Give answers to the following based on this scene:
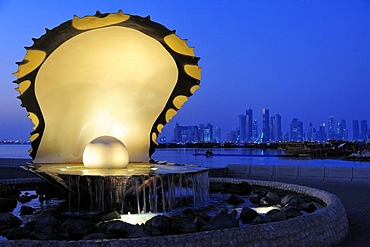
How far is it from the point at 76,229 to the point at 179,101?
6.20 meters

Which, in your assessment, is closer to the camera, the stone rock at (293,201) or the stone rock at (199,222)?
the stone rock at (199,222)

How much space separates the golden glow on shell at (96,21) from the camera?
422 inches

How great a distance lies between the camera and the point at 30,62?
36.8ft

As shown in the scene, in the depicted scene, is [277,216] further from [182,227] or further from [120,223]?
[120,223]

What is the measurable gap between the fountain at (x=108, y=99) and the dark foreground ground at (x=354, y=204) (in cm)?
337

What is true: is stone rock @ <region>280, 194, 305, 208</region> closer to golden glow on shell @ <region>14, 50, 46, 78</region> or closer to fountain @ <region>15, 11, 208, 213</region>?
fountain @ <region>15, 11, 208, 213</region>

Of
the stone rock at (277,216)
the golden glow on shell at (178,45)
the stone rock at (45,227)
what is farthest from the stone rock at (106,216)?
the golden glow on shell at (178,45)

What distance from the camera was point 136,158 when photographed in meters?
13.7

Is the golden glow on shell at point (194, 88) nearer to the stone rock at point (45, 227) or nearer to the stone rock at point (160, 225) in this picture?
the stone rock at point (160, 225)

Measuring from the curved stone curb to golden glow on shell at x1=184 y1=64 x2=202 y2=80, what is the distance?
5.50 m

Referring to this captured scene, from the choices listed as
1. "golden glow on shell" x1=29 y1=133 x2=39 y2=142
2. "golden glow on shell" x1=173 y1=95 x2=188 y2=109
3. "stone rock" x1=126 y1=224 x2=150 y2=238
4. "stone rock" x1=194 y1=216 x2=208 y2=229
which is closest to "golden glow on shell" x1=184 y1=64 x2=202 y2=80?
"golden glow on shell" x1=173 y1=95 x2=188 y2=109

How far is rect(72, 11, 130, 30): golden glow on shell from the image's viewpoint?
35.2 feet

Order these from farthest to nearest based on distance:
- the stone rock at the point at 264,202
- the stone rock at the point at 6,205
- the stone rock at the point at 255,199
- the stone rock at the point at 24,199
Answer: the stone rock at the point at 24,199 → the stone rock at the point at 255,199 → the stone rock at the point at 264,202 → the stone rock at the point at 6,205

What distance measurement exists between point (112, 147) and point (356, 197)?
645cm
